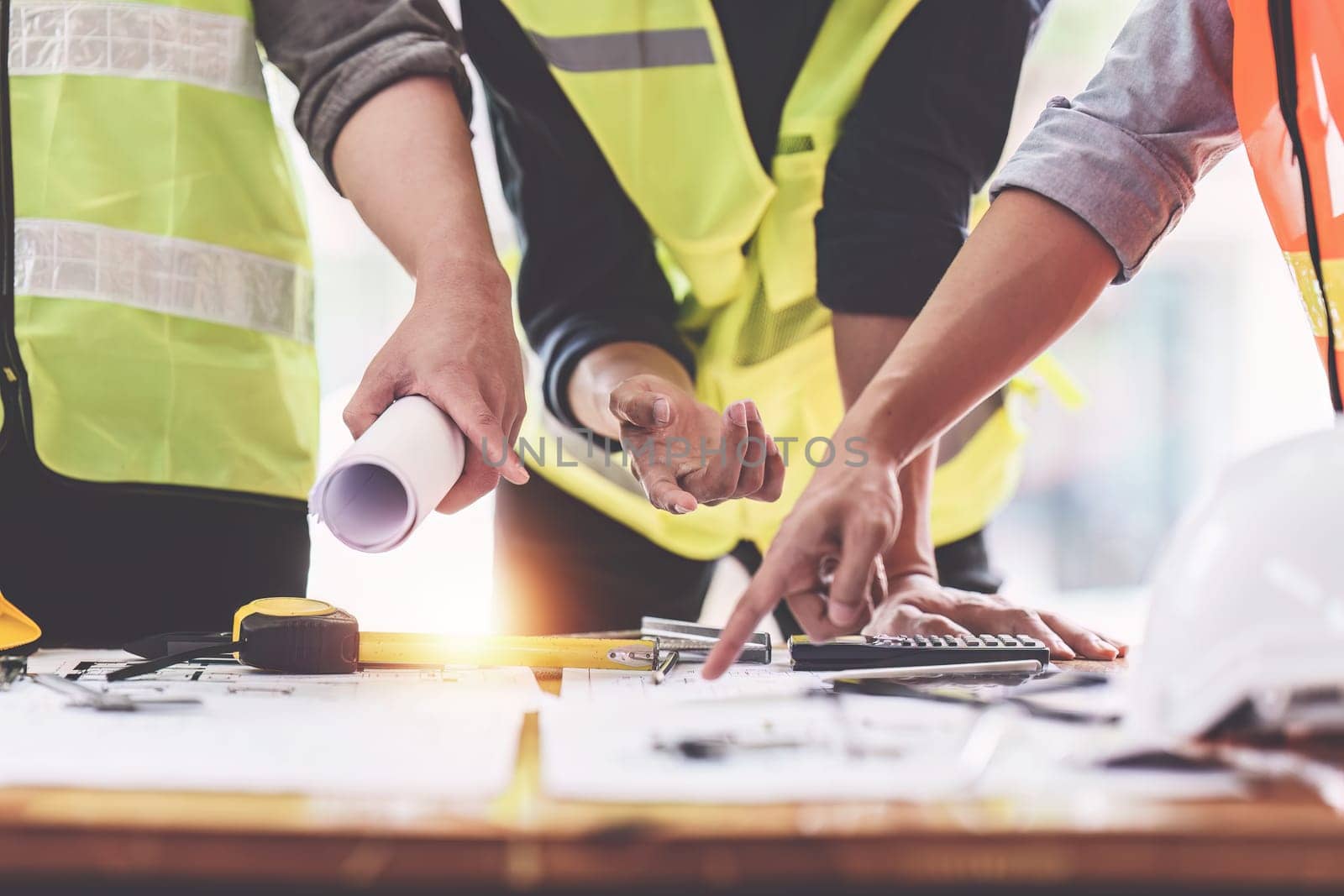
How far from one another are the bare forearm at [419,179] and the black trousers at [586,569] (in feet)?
1.62

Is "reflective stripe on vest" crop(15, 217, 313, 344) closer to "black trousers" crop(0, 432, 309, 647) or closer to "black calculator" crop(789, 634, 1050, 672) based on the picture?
"black trousers" crop(0, 432, 309, 647)

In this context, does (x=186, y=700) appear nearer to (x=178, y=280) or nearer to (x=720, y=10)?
(x=178, y=280)

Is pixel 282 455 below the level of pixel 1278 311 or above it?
below

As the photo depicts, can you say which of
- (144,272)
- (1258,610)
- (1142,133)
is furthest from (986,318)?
(144,272)

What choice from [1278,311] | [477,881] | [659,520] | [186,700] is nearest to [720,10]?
[659,520]

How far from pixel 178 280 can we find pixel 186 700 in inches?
19.3

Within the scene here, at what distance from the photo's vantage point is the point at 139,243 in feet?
3.08

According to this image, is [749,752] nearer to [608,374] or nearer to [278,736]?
[278,736]

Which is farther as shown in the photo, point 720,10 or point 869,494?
point 720,10

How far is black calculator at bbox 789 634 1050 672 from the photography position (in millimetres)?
714

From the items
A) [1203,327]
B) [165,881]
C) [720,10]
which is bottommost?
[165,881]

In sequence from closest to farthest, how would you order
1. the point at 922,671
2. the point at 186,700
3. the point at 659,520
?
1. the point at 186,700
2. the point at 922,671
3. the point at 659,520

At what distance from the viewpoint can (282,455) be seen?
39.6 inches

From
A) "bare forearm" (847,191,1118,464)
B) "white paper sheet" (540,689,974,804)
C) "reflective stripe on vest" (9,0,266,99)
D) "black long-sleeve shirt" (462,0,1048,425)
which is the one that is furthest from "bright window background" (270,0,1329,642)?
"white paper sheet" (540,689,974,804)
